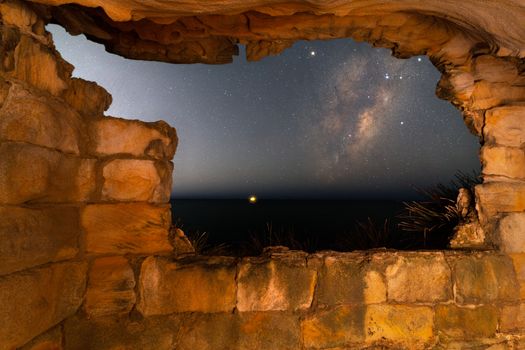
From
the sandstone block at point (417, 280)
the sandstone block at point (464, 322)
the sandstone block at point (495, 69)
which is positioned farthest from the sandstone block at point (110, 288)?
the sandstone block at point (495, 69)

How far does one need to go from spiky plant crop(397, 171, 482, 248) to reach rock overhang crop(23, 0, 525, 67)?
1210 mm

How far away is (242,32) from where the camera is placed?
81.8 inches

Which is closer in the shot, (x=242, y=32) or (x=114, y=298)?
(x=114, y=298)

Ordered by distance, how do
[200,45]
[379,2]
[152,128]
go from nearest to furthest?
1. [379,2]
2. [152,128]
3. [200,45]

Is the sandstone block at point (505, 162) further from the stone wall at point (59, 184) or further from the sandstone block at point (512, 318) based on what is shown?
the stone wall at point (59, 184)

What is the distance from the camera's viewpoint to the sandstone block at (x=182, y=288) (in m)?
1.86

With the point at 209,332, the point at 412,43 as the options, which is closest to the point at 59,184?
the point at 209,332

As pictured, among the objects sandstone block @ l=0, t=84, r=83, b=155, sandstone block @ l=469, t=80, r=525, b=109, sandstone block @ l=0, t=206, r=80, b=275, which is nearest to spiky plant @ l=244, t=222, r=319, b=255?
sandstone block @ l=469, t=80, r=525, b=109

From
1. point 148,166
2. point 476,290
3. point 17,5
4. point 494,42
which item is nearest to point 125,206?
point 148,166

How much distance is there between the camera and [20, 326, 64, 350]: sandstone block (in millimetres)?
1446

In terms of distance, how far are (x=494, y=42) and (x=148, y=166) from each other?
2127mm

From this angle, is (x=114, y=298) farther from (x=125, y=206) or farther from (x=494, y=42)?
(x=494, y=42)

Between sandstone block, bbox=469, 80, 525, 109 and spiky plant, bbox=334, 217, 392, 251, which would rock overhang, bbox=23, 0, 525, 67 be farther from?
spiky plant, bbox=334, 217, 392, 251

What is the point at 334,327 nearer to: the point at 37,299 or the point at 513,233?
the point at 513,233
